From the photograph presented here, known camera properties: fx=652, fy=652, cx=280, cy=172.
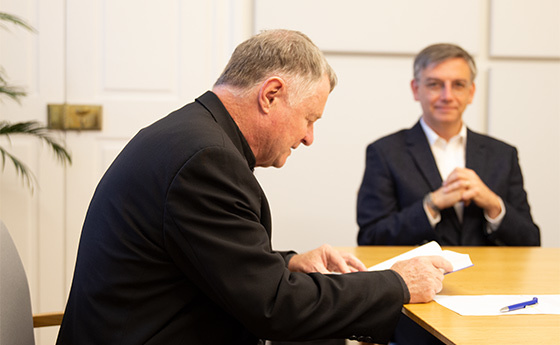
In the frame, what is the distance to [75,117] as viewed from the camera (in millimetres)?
3514

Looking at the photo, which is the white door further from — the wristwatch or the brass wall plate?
the wristwatch

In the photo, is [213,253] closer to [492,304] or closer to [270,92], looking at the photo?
[270,92]

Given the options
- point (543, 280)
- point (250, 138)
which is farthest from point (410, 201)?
point (250, 138)

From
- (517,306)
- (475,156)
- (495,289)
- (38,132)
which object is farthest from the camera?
(38,132)

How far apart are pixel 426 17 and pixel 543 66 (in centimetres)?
77

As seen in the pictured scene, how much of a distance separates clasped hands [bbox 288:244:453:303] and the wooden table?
3 centimetres

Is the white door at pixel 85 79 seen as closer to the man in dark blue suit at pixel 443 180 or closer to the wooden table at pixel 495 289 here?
the man in dark blue suit at pixel 443 180

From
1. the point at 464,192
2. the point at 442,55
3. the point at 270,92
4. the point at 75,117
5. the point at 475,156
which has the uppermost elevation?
the point at 442,55

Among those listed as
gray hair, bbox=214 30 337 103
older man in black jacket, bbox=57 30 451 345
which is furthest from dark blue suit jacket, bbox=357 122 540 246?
gray hair, bbox=214 30 337 103

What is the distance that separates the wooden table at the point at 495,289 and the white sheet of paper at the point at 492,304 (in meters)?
0.03

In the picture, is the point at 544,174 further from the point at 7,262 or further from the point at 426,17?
the point at 7,262

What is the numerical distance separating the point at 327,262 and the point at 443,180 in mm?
1127

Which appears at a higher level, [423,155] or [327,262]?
[423,155]

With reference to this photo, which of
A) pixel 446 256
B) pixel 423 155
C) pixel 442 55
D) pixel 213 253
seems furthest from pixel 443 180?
pixel 213 253
